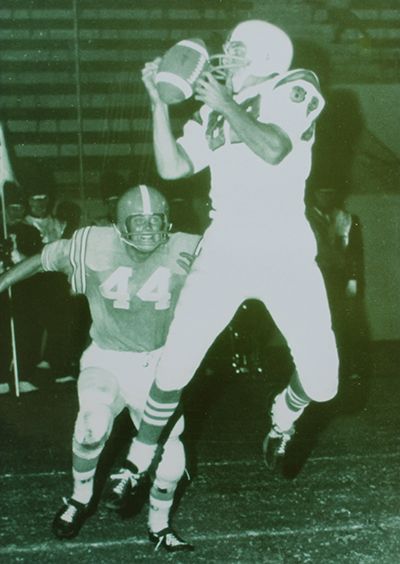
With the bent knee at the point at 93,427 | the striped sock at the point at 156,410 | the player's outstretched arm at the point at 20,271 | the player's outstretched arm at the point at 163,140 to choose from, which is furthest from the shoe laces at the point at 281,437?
the player's outstretched arm at the point at 20,271

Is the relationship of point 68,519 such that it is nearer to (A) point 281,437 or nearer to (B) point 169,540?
(B) point 169,540

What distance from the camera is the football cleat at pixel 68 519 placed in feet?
12.8

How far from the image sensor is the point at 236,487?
466 cm

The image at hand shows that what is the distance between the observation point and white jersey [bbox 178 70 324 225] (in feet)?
10.3

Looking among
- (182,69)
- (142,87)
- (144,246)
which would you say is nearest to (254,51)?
(182,69)

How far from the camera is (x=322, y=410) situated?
6230 millimetres

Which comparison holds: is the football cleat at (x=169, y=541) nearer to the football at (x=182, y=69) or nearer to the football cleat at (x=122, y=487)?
the football cleat at (x=122, y=487)

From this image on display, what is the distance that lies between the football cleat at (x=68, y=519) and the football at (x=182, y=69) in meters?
2.49

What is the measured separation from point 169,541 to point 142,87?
23.3ft

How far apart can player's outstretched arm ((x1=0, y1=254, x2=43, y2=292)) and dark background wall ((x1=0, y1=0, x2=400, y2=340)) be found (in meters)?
4.12

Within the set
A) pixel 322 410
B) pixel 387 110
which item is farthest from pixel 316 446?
pixel 387 110

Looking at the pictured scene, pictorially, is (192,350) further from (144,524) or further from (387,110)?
(387,110)

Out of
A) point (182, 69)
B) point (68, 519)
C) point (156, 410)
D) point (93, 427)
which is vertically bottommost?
point (68, 519)

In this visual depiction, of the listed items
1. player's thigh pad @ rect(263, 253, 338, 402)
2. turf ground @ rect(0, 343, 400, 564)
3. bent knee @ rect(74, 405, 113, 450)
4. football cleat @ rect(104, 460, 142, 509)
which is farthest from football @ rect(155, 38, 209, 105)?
turf ground @ rect(0, 343, 400, 564)
